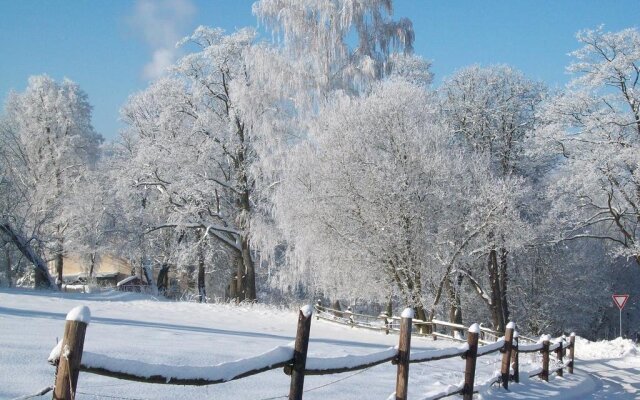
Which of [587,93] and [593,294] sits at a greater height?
[587,93]

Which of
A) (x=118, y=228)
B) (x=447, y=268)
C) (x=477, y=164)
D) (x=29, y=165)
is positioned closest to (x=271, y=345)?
(x=447, y=268)

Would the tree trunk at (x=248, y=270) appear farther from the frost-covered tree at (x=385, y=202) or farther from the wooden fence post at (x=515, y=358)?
the wooden fence post at (x=515, y=358)

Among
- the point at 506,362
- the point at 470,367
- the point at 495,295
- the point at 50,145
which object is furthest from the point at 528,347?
the point at 50,145

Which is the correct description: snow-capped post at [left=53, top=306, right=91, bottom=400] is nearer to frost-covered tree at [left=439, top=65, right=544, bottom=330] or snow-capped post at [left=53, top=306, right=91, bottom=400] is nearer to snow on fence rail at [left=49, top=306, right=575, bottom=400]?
snow on fence rail at [left=49, top=306, right=575, bottom=400]

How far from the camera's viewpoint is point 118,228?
3325cm

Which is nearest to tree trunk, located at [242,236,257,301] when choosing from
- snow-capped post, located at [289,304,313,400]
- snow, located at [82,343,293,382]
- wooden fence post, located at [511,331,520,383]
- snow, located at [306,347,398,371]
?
wooden fence post, located at [511,331,520,383]

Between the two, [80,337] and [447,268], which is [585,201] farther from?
[80,337]

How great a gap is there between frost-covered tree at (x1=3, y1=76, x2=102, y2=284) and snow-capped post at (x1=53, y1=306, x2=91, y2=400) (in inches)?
1235

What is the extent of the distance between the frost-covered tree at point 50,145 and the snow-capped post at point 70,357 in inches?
1235

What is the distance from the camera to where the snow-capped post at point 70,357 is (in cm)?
333

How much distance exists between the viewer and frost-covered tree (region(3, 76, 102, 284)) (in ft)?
108

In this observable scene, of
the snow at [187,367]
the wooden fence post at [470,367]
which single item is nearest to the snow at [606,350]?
the wooden fence post at [470,367]

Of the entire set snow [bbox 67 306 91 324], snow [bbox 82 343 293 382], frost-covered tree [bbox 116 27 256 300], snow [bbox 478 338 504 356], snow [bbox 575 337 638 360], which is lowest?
snow [bbox 575 337 638 360]

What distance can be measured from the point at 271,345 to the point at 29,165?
97.4 ft
